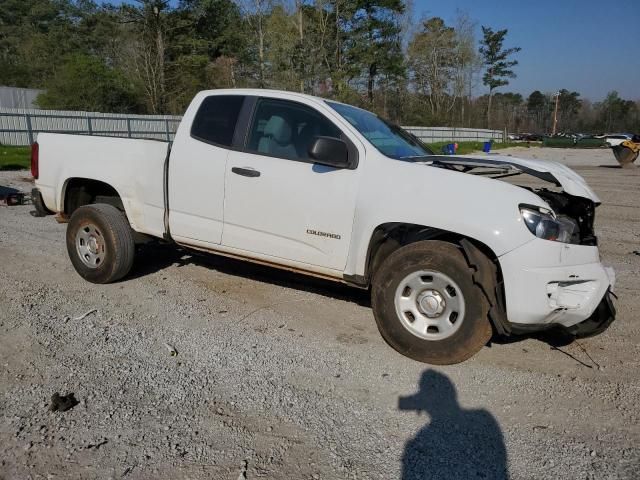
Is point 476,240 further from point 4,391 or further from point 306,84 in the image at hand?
point 306,84

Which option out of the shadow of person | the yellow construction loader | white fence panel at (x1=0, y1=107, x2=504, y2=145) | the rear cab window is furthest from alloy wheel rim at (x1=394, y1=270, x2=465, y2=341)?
the yellow construction loader

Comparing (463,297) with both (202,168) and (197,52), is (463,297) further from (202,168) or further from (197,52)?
(197,52)

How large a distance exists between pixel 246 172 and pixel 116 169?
5.01ft

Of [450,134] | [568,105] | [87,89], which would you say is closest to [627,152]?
[450,134]

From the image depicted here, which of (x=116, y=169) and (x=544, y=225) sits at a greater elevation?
(x=116, y=169)

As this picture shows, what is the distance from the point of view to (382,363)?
140 inches

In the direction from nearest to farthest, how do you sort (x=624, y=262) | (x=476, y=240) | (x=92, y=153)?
(x=476, y=240) < (x=92, y=153) < (x=624, y=262)

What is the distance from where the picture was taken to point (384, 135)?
4.30 meters

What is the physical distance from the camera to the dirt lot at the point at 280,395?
2516 mm

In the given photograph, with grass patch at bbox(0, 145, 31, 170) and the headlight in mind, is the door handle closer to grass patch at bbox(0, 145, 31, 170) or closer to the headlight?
the headlight

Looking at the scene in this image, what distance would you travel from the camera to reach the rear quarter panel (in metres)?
4.64

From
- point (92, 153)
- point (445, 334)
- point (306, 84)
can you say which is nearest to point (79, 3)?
point (306, 84)

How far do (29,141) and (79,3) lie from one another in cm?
3602

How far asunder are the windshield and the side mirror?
31 centimetres
